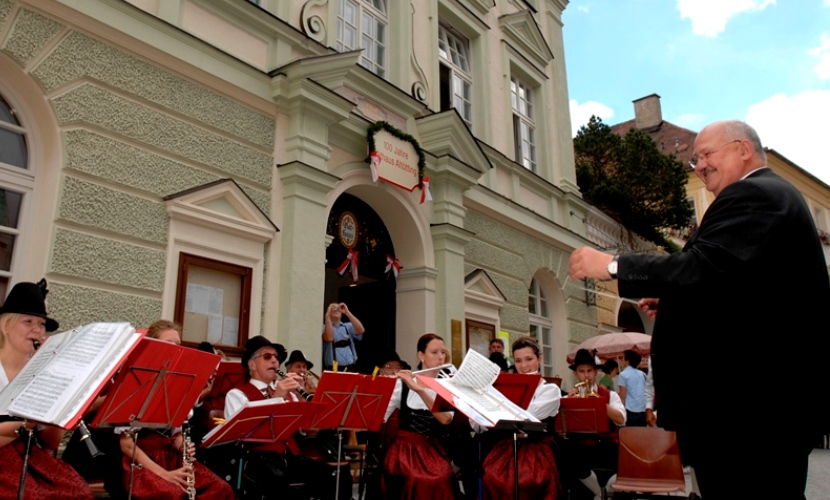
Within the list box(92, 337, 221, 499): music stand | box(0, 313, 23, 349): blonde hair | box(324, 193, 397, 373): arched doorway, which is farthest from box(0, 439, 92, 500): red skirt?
box(324, 193, 397, 373): arched doorway

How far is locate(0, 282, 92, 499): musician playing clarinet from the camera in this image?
10.6 ft

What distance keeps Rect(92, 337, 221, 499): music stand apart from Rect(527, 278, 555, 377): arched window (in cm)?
915

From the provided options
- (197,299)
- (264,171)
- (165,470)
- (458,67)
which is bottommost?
(165,470)

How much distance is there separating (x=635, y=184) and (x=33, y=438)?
1742cm

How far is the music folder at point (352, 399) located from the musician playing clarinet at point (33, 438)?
163 cm

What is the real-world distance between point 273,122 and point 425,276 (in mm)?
3219

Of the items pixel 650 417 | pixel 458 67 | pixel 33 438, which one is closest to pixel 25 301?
pixel 33 438

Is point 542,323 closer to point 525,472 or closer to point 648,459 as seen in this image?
point 648,459

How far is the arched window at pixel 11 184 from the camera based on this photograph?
5496 millimetres

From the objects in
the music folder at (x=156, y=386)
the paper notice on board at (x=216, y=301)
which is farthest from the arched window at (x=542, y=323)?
the music folder at (x=156, y=386)

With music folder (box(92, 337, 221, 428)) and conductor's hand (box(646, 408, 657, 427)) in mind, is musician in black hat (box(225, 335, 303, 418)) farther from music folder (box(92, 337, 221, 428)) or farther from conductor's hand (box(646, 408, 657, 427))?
conductor's hand (box(646, 408, 657, 427))

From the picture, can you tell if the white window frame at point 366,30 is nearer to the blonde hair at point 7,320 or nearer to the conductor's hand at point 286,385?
the conductor's hand at point 286,385

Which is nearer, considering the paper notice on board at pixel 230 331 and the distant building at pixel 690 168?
the paper notice on board at pixel 230 331

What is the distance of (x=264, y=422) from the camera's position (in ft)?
14.2
